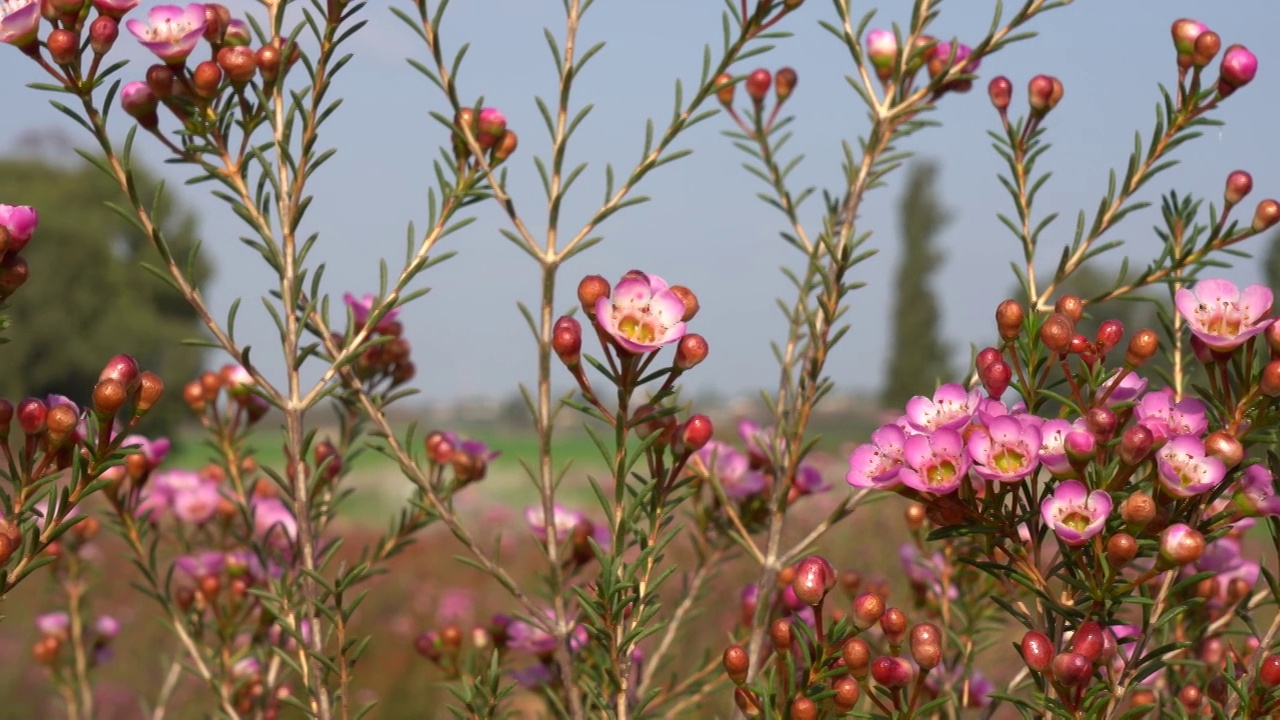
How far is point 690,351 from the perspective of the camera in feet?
4.69

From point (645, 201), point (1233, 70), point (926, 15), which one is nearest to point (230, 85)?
point (645, 201)

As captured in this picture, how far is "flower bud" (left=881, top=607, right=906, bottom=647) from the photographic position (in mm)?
1291

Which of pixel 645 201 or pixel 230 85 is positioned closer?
Result: pixel 230 85

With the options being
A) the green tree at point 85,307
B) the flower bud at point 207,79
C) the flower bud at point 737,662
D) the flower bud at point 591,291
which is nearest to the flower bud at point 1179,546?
the flower bud at point 737,662

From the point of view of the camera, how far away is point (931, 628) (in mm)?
1272

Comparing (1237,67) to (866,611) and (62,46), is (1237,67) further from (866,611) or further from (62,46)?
(62,46)

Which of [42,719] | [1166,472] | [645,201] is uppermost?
[645,201]

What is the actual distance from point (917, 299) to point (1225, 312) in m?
36.7

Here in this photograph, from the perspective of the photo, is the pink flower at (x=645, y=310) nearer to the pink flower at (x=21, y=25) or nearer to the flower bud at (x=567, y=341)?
the flower bud at (x=567, y=341)

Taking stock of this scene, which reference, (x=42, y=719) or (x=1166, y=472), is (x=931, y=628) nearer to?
(x=1166, y=472)

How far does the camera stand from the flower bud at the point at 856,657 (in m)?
1.29

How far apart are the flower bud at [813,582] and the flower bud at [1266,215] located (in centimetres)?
111

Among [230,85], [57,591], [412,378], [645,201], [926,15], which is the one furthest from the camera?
[57,591]

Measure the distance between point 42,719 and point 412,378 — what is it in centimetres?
655
